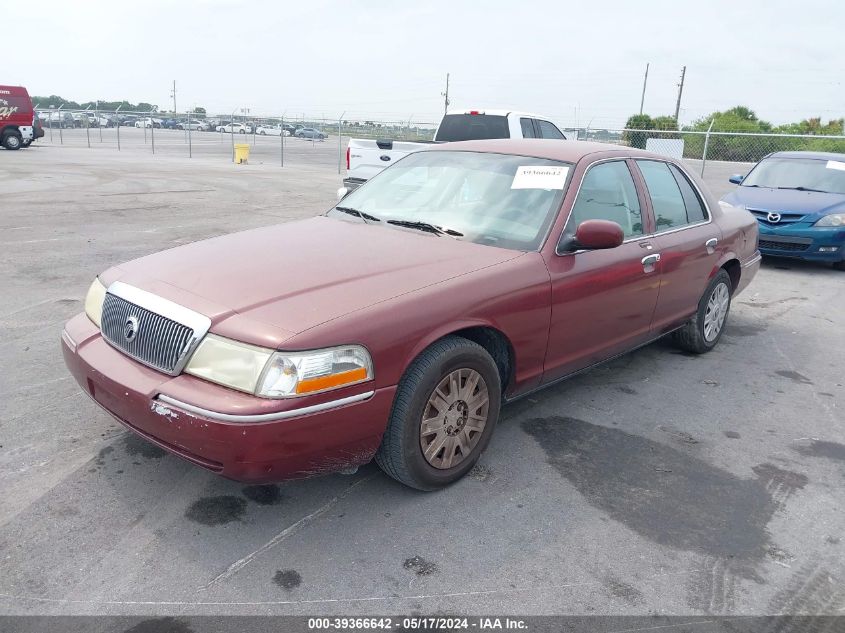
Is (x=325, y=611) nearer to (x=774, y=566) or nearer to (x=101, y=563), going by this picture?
(x=101, y=563)

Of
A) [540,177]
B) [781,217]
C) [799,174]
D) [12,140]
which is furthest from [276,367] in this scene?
[12,140]

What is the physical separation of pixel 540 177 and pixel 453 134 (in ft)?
27.6

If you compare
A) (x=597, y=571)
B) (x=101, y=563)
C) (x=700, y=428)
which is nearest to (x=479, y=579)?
(x=597, y=571)

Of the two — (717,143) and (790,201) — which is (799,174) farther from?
(717,143)

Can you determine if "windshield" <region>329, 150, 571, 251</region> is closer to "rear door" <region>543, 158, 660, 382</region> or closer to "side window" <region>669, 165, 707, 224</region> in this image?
"rear door" <region>543, 158, 660, 382</region>

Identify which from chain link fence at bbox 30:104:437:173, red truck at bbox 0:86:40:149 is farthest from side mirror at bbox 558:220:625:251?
red truck at bbox 0:86:40:149

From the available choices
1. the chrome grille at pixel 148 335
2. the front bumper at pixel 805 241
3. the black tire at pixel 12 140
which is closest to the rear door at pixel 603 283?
the chrome grille at pixel 148 335

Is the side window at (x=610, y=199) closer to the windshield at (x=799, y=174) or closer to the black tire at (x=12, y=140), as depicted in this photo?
the windshield at (x=799, y=174)

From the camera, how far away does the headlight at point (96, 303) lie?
3.48 m

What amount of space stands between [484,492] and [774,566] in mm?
1284

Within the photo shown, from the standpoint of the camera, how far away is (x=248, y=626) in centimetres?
246

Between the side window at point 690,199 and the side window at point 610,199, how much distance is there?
2.62 feet

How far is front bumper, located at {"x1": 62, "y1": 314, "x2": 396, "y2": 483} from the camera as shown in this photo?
2.67m

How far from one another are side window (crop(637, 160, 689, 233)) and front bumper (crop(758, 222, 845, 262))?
4.92m
